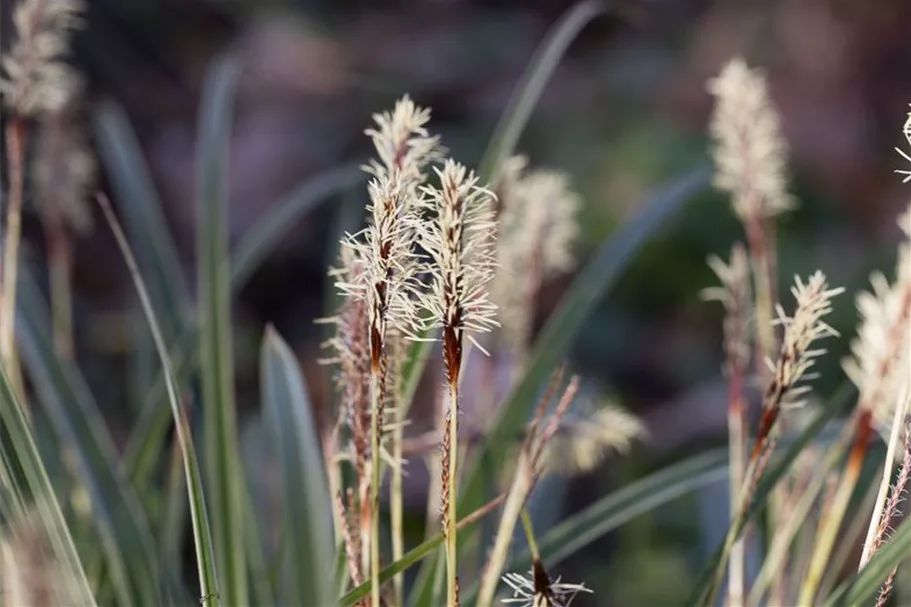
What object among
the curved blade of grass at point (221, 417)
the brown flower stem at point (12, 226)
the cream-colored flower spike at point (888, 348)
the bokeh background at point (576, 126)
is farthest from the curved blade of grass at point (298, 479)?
the bokeh background at point (576, 126)

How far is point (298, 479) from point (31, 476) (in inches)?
6.0

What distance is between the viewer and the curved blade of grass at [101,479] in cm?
54

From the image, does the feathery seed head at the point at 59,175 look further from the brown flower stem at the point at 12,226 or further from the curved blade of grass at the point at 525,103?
the curved blade of grass at the point at 525,103

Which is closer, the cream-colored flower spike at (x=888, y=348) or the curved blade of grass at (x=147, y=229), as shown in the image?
the cream-colored flower spike at (x=888, y=348)

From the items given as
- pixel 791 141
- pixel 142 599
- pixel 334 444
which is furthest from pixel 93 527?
pixel 791 141

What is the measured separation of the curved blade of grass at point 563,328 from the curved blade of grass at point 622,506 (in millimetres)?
46

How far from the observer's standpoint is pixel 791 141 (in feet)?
7.53

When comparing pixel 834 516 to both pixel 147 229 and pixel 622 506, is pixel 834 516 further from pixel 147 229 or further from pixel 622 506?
pixel 147 229

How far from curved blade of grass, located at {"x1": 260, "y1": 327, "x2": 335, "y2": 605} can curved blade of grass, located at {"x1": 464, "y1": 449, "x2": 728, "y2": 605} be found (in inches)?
2.9

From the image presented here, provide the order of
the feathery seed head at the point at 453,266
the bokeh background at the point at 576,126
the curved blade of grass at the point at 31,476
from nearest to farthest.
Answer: the feathery seed head at the point at 453,266
the curved blade of grass at the point at 31,476
the bokeh background at the point at 576,126

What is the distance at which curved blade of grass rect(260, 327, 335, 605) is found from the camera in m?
0.51

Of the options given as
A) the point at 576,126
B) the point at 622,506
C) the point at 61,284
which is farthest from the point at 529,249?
the point at 576,126

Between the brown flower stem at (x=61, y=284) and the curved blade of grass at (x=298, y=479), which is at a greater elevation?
the brown flower stem at (x=61, y=284)

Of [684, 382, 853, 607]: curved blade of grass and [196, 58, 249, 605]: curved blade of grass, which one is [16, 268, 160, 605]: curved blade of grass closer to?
[196, 58, 249, 605]: curved blade of grass
